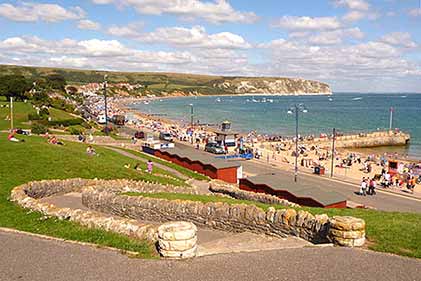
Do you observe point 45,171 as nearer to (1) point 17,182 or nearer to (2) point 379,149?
(1) point 17,182

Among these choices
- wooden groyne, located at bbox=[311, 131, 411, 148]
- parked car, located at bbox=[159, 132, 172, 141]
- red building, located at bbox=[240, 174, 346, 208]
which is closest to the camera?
red building, located at bbox=[240, 174, 346, 208]

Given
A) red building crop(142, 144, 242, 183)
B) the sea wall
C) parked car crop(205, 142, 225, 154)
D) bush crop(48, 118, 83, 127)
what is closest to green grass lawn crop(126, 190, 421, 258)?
the sea wall

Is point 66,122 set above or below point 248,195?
above

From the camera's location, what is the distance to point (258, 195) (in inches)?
771

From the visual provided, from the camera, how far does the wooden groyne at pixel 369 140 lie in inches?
2549

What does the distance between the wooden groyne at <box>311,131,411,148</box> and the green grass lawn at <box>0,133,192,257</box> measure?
4405 centimetres

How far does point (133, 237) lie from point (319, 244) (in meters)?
4.79

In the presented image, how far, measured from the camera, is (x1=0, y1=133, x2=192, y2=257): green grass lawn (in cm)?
1041

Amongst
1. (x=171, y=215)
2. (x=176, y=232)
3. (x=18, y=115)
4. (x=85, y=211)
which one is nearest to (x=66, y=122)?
(x=18, y=115)

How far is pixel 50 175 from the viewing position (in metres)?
18.6

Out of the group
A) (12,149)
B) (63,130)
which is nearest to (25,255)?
(12,149)

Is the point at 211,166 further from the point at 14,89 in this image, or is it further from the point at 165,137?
the point at 14,89

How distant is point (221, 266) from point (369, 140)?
2601 inches

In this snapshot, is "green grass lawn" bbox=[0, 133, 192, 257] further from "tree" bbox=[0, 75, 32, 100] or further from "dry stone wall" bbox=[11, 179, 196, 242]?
"tree" bbox=[0, 75, 32, 100]
